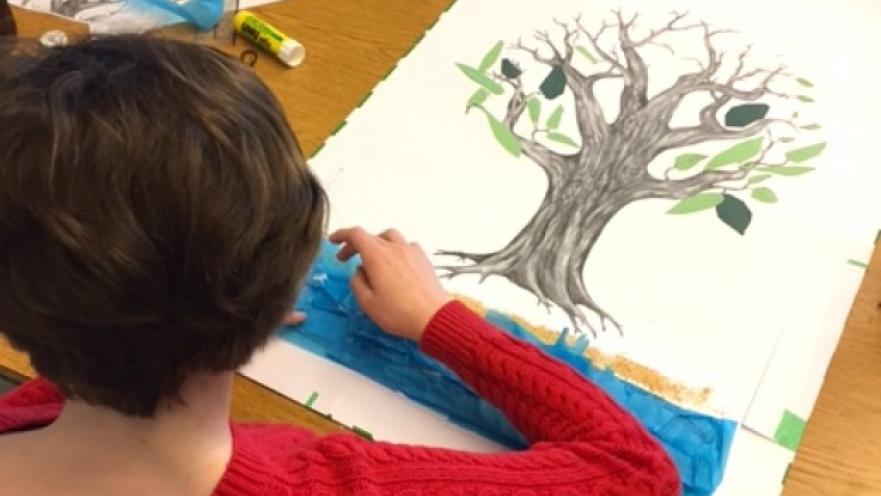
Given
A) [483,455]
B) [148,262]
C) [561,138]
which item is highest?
[561,138]

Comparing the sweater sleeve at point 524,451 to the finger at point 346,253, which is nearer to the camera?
the sweater sleeve at point 524,451

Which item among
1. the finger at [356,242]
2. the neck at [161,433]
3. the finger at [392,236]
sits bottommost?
the neck at [161,433]

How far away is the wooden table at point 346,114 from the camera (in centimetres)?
74

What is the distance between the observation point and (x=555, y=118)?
972 millimetres

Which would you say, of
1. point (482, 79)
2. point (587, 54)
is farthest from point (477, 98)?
point (587, 54)

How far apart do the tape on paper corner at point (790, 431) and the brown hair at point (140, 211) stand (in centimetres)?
41

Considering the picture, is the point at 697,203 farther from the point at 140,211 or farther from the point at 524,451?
the point at 140,211

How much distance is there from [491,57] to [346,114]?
6.5 inches

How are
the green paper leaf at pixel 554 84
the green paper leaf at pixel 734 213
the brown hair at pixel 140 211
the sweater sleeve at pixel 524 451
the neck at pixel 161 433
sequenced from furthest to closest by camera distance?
1. the green paper leaf at pixel 554 84
2. the green paper leaf at pixel 734 213
3. the sweater sleeve at pixel 524 451
4. the neck at pixel 161 433
5. the brown hair at pixel 140 211

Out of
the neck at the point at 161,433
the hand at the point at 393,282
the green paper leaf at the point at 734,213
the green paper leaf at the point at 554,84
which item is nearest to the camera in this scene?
the neck at the point at 161,433

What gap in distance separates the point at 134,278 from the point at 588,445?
37cm

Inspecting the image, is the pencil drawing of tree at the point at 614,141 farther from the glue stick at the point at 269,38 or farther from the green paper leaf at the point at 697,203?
the glue stick at the point at 269,38

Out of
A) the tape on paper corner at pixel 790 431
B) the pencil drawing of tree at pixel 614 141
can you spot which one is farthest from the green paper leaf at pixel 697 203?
the tape on paper corner at pixel 790 431

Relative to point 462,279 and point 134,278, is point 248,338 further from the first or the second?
point 462,279
